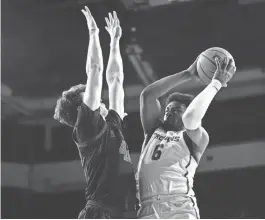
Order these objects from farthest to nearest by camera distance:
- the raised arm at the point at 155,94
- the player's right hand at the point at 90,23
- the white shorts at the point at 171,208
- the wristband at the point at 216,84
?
A: the player's right hand at the point at 90,23, the raised arm at the point at 155,94, the wristband at the point at 216,84, the white shorts at the point at 171,208

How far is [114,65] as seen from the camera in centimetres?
386

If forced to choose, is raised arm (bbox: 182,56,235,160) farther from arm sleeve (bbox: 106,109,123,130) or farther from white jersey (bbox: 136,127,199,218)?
arm sleeve (bbox: 106,109,123,130)

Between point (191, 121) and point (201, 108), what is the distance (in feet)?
0.40

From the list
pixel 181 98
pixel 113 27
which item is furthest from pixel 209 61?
pixel 113 27

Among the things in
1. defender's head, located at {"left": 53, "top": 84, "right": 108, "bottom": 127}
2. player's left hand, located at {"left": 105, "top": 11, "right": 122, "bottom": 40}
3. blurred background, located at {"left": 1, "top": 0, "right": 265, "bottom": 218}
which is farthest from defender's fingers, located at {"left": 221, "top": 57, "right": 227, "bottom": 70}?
defender's head, located at {"left": 53, "top": 84, "right": 108, "bottom": 127}

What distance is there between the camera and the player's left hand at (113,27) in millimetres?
3893

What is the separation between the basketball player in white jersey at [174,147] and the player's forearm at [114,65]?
313mm

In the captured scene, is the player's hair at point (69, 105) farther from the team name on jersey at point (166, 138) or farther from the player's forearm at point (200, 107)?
the player's forearm at point (200, 107)

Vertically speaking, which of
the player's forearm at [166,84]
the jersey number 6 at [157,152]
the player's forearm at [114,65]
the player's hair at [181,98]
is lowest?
the jersey number 6 at [157,152]

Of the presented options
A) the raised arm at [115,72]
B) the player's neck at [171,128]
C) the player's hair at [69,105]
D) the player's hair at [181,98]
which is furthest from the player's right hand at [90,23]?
the player's neck at [171,128]

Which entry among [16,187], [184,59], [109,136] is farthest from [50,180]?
[184,59]

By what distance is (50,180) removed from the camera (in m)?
3.83

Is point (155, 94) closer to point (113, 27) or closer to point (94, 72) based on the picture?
point (94, 72)

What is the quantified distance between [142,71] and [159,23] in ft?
1.34
